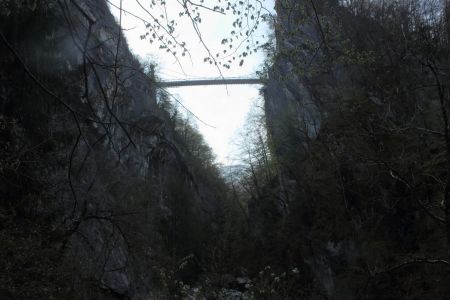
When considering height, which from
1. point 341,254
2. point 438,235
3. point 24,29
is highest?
point 24,29

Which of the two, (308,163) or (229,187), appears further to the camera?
(229,187)

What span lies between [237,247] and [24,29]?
16.9m

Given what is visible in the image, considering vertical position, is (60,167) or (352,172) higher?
(60,167)

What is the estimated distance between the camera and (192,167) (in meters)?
33.0

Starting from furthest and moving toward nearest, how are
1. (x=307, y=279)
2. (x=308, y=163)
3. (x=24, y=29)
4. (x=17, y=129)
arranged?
(x=308, y=163), (x=307, y=279), (x=17, y=129), (x=24, y=29)

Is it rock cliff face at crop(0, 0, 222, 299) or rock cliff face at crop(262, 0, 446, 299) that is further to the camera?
rock cliff face at crop(262, 0, 446, 299)

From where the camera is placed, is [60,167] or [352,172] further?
[352,172]

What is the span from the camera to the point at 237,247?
23.6 m

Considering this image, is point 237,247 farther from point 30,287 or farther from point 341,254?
point 30,287

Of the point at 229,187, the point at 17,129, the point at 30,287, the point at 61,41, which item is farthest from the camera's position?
the point at 229,187

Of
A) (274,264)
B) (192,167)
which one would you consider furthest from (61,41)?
(192,167)

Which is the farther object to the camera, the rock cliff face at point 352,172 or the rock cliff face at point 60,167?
the rock cliff face at point 352,172

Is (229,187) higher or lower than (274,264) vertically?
higher

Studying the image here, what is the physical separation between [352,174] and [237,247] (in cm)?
883
